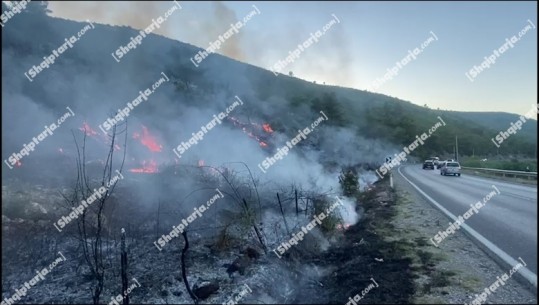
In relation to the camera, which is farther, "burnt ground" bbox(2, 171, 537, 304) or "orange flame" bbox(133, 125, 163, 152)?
"orange flame" bbox(133, 125, 163, 152)

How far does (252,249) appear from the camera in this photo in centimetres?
812

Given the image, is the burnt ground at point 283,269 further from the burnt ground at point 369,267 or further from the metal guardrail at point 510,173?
the metal guardrail at point 510,173

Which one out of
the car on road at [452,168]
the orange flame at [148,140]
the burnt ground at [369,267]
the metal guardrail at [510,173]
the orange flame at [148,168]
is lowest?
the metal guardrail at [510,173]

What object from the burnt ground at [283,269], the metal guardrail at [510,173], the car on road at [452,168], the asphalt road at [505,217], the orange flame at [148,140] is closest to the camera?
the burnt ground at [283,269]

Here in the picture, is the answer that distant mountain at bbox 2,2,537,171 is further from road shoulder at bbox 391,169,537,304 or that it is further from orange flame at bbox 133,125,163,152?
road shoulder at bbox 391,169,537,304

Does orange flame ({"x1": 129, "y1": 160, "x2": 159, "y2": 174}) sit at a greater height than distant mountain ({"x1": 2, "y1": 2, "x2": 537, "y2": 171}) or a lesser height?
lesser

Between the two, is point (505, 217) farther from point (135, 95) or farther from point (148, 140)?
point (135, 95)

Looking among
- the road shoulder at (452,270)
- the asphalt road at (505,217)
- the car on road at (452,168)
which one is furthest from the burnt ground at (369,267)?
the car on road at (452,168)

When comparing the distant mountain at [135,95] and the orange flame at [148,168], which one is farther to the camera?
the distant mountain at [135,95]

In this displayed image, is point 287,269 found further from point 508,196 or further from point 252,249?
point 508,196

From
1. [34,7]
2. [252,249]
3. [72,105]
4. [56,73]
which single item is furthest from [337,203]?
[34,7]

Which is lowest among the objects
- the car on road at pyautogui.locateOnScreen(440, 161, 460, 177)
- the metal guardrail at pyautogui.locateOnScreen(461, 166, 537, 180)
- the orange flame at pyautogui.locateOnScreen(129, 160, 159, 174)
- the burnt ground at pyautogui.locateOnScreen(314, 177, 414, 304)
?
the metal guardrail at pyautogui.locateOnScreen(461, 166, 537, 180)

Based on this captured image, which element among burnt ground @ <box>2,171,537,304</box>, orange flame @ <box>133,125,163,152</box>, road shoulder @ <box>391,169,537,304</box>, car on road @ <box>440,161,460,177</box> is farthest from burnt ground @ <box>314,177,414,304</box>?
car on road @ <box>440,161,460,177</box>

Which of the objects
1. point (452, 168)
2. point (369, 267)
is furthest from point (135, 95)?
point (452, 168)
